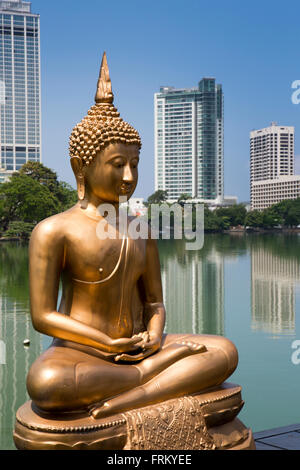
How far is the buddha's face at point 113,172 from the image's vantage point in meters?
2.88

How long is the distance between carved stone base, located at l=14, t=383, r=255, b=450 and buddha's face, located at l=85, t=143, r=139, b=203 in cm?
109

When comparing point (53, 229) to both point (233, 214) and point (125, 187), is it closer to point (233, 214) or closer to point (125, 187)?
point (125, 187)

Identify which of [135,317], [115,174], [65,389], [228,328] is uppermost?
[115,174]

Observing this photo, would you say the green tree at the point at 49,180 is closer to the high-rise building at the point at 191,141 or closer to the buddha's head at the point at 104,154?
the buddha's head at the point at 104,154

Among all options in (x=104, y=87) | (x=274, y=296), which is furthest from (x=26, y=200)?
(x=104, y=87)

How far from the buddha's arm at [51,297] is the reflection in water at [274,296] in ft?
15.9

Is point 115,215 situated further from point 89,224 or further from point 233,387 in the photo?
point 233,387

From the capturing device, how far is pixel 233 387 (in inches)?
117

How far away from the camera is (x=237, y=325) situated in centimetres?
748

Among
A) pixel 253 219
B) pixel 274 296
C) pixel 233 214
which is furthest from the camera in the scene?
pixel 253 219

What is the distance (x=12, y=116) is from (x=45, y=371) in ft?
255

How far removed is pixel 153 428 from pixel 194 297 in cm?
724

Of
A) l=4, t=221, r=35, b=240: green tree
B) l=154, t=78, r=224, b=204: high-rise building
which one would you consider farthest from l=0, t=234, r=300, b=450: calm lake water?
l=154, t=78, r=224, b=204: high-rise building

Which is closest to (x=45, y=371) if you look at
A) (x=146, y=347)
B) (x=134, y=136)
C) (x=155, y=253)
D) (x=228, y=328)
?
(x=146, y=347)
